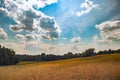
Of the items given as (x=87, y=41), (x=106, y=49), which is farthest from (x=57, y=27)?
(x=106, y=49)

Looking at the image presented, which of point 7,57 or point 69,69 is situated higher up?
point 7,57

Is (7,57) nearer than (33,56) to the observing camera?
Yes

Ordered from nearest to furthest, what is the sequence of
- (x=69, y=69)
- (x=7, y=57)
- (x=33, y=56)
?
(x=7, y=57), (x=33, y=56), (x=69, y=69)

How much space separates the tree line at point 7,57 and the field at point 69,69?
0.08 meters

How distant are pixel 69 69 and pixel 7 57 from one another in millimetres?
1146

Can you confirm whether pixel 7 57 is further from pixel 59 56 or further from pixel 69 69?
pixel 69 69

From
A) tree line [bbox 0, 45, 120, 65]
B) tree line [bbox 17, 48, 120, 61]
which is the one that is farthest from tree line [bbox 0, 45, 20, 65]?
tree line [bbox 17, 48, 120, 61]

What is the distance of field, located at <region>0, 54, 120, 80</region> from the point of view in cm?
467

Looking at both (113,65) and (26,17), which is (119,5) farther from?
(26,17)

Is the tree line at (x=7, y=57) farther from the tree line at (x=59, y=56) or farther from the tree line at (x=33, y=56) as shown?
the tree line at (x=59, y=56)

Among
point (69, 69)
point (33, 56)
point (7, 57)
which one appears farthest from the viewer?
point (69, 69)

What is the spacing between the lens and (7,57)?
472 cm

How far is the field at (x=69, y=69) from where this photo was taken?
4672 mm

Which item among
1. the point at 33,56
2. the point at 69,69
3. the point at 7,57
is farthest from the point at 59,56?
the point at 7,57
